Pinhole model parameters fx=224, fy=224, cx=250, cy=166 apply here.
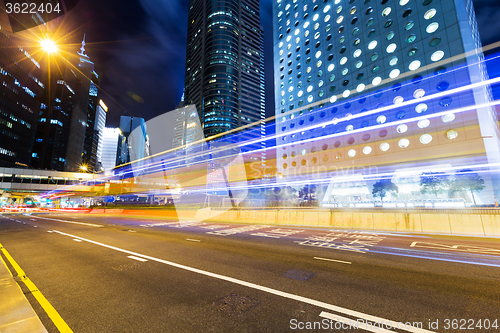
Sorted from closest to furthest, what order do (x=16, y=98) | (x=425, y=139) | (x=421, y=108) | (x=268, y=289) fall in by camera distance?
(x=268, y=289) < (x=425, y=139) < (x=421, y=108) < (x=16, y=98)

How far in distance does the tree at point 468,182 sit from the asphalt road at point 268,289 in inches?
1288

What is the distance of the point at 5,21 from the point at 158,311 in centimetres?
13758

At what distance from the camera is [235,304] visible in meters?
3.96

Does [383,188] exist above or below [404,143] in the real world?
below

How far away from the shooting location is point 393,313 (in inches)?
141

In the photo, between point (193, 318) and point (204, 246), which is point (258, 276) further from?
point (204, 246)

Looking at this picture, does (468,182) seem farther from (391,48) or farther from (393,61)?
(391,48)

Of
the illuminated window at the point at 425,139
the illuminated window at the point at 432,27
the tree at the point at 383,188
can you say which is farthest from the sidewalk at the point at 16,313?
the illuminated window at the point at 432,27

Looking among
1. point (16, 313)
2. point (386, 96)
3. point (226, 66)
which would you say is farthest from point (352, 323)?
point (226, 66)

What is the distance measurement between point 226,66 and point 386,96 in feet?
405

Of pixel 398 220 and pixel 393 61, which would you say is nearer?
pixel 398 220

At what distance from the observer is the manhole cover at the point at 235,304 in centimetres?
373

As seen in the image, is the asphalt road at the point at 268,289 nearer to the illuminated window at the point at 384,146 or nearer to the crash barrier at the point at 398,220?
the crash barrier at the point at 398,220

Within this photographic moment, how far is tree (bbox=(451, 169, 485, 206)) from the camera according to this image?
104 feet
